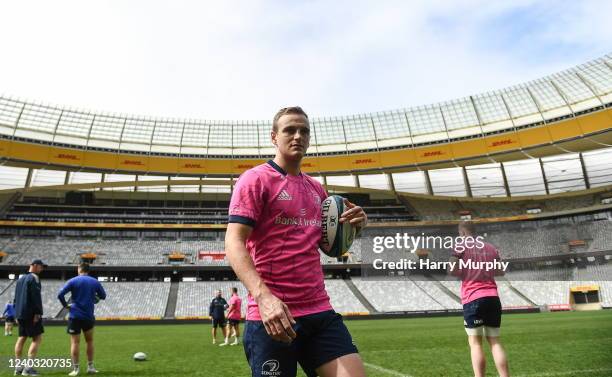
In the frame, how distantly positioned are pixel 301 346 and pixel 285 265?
419mm

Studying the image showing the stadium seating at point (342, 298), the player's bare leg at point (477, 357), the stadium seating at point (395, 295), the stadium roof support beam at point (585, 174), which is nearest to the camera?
the player's bare leg at point (477, 357)

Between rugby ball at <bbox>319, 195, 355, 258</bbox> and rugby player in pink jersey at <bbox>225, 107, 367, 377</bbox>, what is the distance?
0.06m

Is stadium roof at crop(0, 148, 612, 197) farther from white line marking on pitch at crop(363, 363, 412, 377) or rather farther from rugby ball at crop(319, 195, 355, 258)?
rugby ball at crop(319, 195, 355, 258)

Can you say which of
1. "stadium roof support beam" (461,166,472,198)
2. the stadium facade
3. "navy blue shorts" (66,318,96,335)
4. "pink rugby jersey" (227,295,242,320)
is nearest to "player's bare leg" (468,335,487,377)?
"navy blue shorts" (66,318,96,335)

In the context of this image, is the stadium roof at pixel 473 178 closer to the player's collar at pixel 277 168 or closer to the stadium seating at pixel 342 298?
the stadium seating at pixel 342 298

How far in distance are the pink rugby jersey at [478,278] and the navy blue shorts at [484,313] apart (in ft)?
0.19

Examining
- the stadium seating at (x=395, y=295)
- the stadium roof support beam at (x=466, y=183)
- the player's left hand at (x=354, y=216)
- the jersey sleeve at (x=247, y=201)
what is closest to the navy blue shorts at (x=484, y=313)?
the player's left hand at (x=354, y=216)

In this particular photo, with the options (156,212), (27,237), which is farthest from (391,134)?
(27,237)

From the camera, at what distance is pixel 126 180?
1934 inches

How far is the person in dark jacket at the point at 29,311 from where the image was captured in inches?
320

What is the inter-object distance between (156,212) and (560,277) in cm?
3725

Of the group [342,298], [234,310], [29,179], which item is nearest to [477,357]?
[234,310]

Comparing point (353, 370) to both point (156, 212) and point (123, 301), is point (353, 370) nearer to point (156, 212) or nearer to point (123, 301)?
point (123, 301)

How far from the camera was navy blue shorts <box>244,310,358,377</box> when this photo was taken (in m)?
2.33
